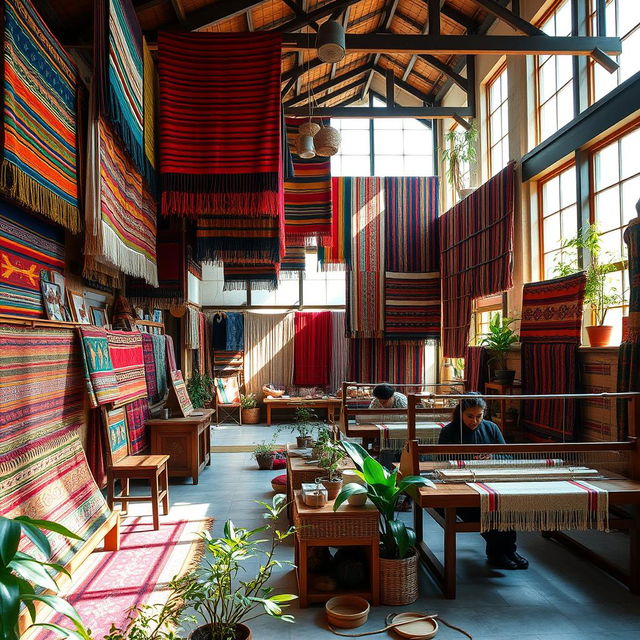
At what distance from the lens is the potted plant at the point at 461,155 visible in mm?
8328

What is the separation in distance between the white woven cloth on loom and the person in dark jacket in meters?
0.57

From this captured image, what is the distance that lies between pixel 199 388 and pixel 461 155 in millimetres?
5302

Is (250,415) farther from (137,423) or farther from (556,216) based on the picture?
(556,216)

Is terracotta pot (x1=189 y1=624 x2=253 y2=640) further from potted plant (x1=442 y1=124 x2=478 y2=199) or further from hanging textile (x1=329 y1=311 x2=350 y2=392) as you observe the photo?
hanging textile (x1=329 y1=311 x2=350 y2=392)

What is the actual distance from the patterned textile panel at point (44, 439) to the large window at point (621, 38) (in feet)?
17.2

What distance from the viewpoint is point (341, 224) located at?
979 cm

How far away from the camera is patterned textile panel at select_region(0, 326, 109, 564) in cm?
282

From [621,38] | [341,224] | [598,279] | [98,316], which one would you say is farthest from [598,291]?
[341,224]

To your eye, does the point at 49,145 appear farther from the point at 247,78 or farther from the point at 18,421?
the point at 247,78

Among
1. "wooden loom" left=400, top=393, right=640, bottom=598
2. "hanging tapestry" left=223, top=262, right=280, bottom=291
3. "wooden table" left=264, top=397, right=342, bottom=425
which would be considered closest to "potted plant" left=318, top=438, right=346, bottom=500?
"wooden loom" left=400, top=393, right=640, bottom=598

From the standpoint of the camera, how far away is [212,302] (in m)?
11.6

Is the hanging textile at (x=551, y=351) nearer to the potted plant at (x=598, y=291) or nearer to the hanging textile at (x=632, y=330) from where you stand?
the potted plant at (x=598, y=291)

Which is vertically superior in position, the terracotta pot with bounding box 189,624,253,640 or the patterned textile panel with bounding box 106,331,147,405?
the patterned textile panel with bounding box 106,331,147,405

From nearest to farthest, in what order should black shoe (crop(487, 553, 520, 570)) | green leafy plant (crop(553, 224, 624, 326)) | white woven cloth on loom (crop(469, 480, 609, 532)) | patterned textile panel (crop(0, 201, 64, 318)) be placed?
white woven cloth on loom (crop(469, 480, 609, 532)) < patterned textile panel (crop(0, 201, 64, 318)) < black shoe (crop(487, 553, 520, 570)) < green leafy plant (crop(553, 224, 624, 326))
